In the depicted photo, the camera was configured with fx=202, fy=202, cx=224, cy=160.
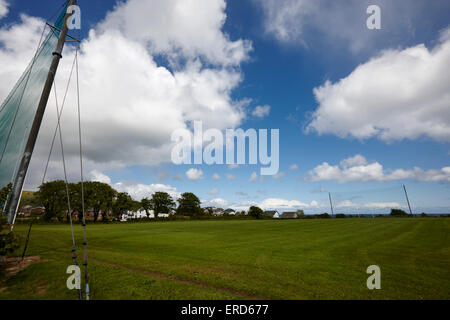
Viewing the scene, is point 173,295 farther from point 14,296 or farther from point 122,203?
point 122,203

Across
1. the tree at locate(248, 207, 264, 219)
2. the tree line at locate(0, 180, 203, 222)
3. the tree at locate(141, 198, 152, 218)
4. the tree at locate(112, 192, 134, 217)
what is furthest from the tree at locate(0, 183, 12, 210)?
the tree at locate(141, 198, 152, 218)

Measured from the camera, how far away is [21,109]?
11422 millimetres

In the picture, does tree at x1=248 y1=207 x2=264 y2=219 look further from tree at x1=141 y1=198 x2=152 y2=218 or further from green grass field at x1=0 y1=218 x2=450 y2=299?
green grass field at x1=0 y1=218 x2=450 y2=299

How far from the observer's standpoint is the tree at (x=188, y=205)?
431 feet

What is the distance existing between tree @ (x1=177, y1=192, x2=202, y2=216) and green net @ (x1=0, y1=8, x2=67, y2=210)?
4876 inches

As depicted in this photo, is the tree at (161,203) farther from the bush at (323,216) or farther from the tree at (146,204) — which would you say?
the bush at (323,216)

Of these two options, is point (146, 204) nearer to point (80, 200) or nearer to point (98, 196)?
point (98, 196)


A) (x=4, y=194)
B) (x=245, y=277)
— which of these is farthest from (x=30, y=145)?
(x=245, y=277)

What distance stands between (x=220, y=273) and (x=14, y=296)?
9.84 meters

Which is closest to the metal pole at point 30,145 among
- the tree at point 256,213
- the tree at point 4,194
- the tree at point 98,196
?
the tree at point 4,194

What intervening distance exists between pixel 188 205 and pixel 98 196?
2265 inches

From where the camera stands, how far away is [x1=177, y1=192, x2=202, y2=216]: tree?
131 meters

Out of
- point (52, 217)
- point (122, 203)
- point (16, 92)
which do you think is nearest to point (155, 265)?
point (16, 92)
